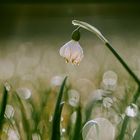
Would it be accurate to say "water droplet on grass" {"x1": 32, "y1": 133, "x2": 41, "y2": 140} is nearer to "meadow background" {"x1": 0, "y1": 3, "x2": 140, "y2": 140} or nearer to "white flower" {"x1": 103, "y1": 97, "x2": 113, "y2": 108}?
"meadow background" {"x1": 0, "y1": 3, "x2": 140, "y2": 140}

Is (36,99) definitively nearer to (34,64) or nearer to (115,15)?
(34,64)

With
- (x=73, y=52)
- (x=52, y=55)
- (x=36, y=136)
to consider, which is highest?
(x=52, y=55)

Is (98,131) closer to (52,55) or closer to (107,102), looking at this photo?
(107,102)

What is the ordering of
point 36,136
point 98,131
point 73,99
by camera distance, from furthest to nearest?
point 73,99
point 36,136
point 98,131

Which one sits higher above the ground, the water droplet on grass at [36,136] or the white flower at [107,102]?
the white flower at [107,102]

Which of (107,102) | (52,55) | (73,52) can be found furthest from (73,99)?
(52,55)

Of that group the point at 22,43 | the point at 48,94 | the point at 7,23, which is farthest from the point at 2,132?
the point at 7,23

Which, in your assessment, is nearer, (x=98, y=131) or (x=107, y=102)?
(x=98, y=131)

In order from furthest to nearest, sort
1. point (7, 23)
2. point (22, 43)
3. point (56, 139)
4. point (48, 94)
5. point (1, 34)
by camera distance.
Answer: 1. point (7, 23)
2. point (1, 34)
3. point (22, 43)
4. point (48, 94)
5. point (56, 139)

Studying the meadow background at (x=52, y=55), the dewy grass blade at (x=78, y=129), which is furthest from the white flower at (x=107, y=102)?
the dewy grass blade at (x=78, y=129)

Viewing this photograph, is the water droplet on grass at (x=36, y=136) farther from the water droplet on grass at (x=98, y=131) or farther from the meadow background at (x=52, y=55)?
the water droplet on grass at (x=98, y=131)

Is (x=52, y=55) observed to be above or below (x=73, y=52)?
above
